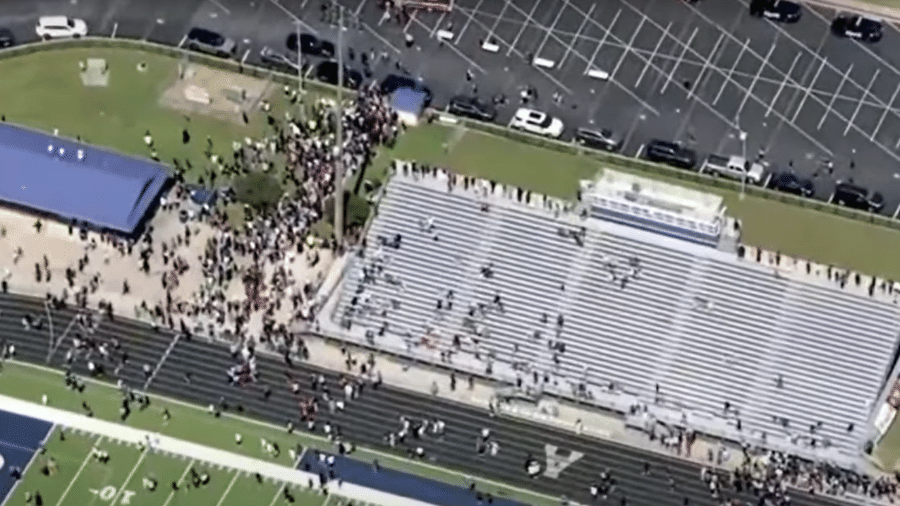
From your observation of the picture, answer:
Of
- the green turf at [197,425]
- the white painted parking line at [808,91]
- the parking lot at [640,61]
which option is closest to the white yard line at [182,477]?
the green turf at [197,425]

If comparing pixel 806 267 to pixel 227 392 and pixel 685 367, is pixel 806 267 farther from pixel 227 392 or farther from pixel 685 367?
pixel 227 392

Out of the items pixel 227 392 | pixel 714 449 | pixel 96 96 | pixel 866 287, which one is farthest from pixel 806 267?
pixel 96 96

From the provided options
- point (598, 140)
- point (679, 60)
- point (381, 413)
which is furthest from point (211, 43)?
point (381, 413)

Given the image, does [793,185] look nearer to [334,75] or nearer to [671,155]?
[671,155]

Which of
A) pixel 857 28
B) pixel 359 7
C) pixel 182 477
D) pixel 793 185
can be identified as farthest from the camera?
pixel 359 7

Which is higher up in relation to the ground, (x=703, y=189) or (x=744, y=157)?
(x=744, y=157)

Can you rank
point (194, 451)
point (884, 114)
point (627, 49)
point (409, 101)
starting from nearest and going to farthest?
1. point (194, 451)
2. point (409, 101)
3. point (884, 114)
4. point (627, 49)

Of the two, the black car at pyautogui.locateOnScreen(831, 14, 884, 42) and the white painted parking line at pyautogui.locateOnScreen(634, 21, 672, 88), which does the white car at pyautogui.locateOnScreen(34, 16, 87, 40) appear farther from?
the black car at pyautogui.locateOnScreen(831, 14, 884, 42)
